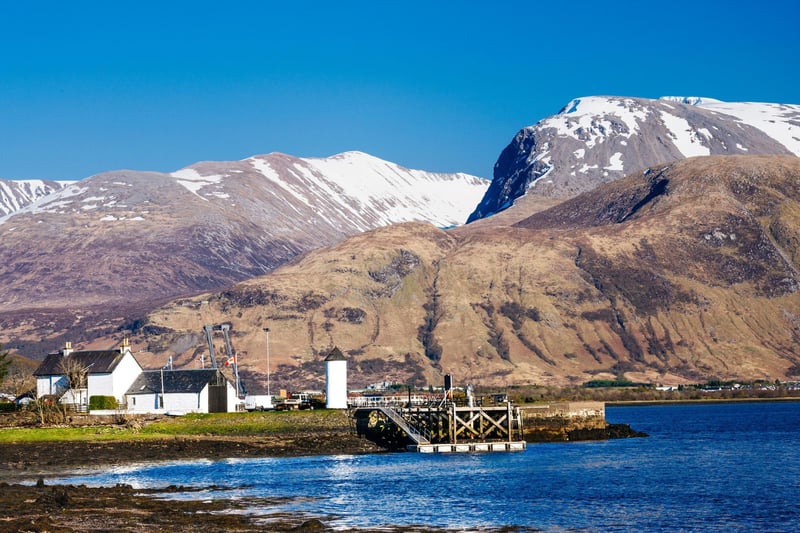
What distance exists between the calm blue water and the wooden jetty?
2146mm

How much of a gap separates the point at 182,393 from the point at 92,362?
8911 millimetres

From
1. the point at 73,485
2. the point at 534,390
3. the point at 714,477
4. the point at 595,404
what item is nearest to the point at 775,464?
the point at 714,477

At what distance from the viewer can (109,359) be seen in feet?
336

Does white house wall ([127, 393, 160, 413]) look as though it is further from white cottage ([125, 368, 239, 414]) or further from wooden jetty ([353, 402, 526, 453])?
wooden jetty ([353, 402, 526, 453])

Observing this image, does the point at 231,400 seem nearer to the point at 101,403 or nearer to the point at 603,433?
the point at 101,403

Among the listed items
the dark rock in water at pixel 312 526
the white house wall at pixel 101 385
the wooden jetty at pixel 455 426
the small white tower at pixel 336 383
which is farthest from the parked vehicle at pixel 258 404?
the dark rock in water at pixel 312 526

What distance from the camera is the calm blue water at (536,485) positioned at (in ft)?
160

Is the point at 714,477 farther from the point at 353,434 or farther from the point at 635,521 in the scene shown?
the point at 353,434

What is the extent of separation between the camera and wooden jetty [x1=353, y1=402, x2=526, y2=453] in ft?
273

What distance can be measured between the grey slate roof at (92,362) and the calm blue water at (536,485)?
2959 cm

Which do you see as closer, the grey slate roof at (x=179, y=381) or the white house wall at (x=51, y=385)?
the grey slate roof at (x=179, y=381)

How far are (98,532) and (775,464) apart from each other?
48654mm

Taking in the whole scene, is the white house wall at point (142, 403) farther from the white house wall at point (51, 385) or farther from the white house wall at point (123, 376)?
the white house wall at point (51, 385)

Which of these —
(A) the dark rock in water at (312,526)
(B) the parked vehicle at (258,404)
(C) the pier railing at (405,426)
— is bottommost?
(A) the dark rock in water at (312,526)
